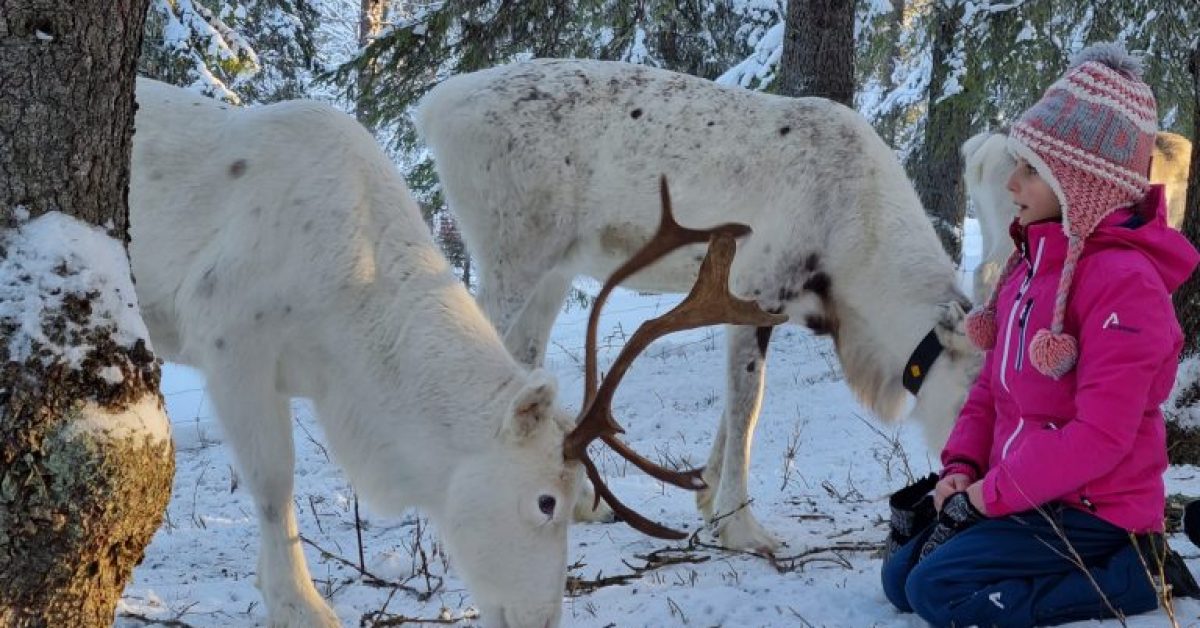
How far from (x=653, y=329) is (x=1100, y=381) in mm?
1200

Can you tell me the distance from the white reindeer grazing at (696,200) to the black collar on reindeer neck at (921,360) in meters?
0.14

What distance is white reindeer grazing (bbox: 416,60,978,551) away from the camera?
5.29m

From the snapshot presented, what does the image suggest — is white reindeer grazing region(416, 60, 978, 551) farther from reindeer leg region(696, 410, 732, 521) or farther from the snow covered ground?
the snow covered ground

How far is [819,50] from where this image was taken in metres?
8.18

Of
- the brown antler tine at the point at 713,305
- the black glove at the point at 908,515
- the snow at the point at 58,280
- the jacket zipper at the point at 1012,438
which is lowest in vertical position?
the black glove at the point at 908,515

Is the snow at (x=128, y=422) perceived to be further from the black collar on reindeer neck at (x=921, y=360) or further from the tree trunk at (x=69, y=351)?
the black collar on reindeer neck at (x=921, y=360)

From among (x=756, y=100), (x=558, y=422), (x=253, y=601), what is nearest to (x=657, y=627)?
(x=558, y=422)

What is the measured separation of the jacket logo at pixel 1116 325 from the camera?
289 centimetres

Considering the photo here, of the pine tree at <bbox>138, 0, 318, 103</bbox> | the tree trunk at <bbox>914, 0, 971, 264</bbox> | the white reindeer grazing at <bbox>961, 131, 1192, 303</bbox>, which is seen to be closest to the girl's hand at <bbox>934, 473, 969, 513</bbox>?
the white reindeer grazing at <bbox>961, 131, 1192, 303</bbox>

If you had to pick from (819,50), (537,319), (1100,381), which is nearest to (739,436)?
(537,319)

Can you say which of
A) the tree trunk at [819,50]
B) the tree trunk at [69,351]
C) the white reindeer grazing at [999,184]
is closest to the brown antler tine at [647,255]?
the tree trunk at [69,351]

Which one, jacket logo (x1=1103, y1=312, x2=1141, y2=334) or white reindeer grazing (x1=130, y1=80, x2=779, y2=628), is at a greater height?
jacket logo (x1=1103, y1=312, x2=1141, y2=334)

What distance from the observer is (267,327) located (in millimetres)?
3723

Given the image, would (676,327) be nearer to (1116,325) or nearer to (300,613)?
(1116,325)
